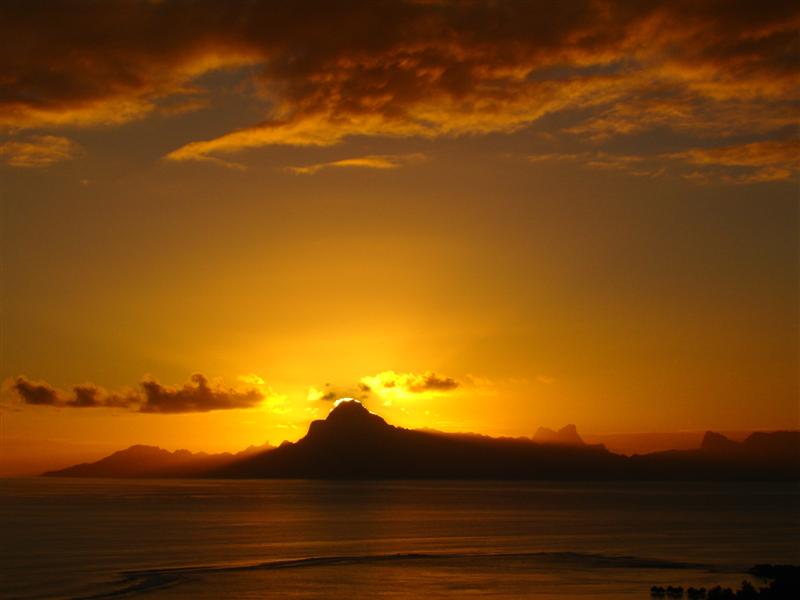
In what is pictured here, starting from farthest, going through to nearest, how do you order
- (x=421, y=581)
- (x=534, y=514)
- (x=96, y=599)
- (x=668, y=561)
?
(x=534, y=514) < (x=668, y=561) < (x=421, y=581) < (x=96, y=599)

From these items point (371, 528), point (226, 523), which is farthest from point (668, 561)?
point (226, 523)

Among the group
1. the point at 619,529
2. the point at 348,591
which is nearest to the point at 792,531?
the point at 619,529

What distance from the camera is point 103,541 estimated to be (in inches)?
3396

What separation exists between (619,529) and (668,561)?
40.1 m

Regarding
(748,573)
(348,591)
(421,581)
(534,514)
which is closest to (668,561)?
(748,573)

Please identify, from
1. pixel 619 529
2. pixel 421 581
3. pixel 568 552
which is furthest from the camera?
pixel 619 529

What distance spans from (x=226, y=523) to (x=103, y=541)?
30.6 m

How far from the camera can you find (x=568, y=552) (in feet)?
244

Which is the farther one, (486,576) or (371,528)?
(371,528)

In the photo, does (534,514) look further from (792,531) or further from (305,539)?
(305,539)

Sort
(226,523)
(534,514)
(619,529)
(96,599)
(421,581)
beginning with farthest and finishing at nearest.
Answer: (534,514) < (226,523) < (619,529) < (421,581) < (96,599)

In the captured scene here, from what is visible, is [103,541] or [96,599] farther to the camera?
[103,541]

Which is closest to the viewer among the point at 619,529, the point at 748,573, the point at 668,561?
the point at 748,573

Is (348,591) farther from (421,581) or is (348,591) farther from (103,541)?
(103,541)
